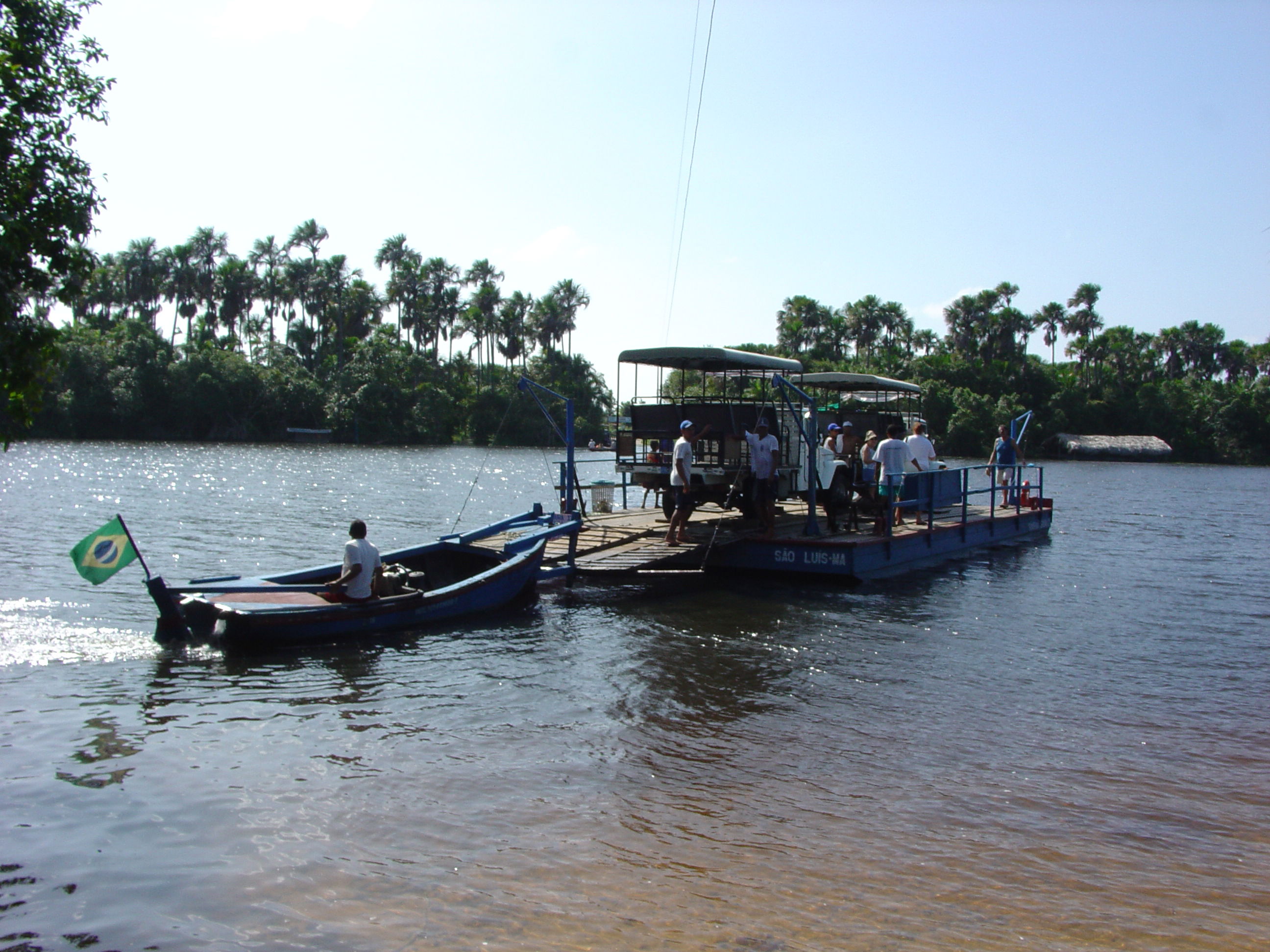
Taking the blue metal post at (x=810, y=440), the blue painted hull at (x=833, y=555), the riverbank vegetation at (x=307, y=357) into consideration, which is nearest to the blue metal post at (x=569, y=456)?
the blue painted hull at (x=833, y=555)

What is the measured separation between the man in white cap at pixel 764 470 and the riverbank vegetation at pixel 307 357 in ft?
220

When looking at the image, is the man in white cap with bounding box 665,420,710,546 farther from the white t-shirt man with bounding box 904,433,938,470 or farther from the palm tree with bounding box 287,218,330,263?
the palm tree with bounding box 287,218,330,263

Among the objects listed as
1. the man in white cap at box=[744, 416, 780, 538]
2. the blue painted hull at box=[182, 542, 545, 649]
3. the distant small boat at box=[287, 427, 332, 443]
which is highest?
the distant small boat at box=[287, 427, 332, 443]

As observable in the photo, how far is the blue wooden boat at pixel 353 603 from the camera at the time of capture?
38.3 feet

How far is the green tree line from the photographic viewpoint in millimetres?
89250

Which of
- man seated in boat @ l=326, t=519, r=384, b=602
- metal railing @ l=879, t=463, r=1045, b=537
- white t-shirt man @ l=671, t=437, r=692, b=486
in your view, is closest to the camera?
man seated in boat @ l=326, t=519, r=384, b=602

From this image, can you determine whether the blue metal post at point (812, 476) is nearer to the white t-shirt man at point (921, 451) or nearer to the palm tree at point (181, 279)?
the white t-shirt man at point (921, 451)

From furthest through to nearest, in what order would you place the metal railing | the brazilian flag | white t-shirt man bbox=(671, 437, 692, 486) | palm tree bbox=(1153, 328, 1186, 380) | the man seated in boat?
palm tree bbox=(1153, 328, 1186, 380)
the metal railing
white t-shirt man bbox=(671, 437, 692, 486)
the man seated in boat
the brazilian flag

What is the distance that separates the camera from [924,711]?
33.2ft

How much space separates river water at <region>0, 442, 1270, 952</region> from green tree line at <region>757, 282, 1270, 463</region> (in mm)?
75877

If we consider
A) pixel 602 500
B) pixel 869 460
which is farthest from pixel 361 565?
pixel 869 460

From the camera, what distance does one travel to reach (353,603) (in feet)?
40.4

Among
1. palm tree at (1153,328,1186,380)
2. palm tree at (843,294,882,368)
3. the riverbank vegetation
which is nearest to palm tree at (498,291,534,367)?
the riverbank vegetation

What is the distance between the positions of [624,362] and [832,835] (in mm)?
12396
